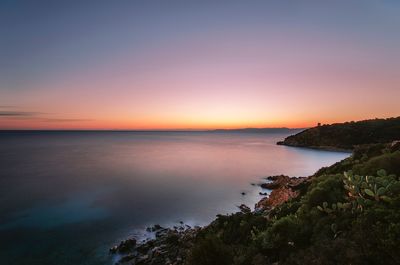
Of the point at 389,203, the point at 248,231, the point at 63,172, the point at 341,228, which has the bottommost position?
the point at 63,172

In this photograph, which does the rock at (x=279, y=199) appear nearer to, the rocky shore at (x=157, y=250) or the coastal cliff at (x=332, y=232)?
the rocky shore at (x=157, y=250)

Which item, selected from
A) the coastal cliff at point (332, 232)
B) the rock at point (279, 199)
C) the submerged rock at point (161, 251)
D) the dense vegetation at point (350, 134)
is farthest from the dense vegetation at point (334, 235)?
the dense vegetation at point (350, 134)

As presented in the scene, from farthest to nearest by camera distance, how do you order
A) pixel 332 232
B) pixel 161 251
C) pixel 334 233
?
pixel 161 251 < pixel 332 232 < pixel 334 233

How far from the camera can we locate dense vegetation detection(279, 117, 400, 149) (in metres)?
110

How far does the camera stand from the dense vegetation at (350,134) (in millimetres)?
110381

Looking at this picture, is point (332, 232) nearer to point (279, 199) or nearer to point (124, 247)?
point (124, 247)

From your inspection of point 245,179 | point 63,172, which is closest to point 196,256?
point 245,179

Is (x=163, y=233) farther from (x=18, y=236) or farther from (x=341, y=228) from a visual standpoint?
(x=341, y=228)

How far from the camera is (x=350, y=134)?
126875 mm

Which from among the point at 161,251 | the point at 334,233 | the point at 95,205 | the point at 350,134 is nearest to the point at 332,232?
the point at 334,233

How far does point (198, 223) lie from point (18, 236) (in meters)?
16.2

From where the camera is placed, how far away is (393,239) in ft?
24.5

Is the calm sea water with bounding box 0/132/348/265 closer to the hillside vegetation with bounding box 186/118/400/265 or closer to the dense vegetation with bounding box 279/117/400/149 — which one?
the hillside vegetation with bounding box 186/118/400/265

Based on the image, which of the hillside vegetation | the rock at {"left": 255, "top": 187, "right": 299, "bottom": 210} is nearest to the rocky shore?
the rock at {"left": 255, "top": 187, "right": 299, "bottom": 210}
